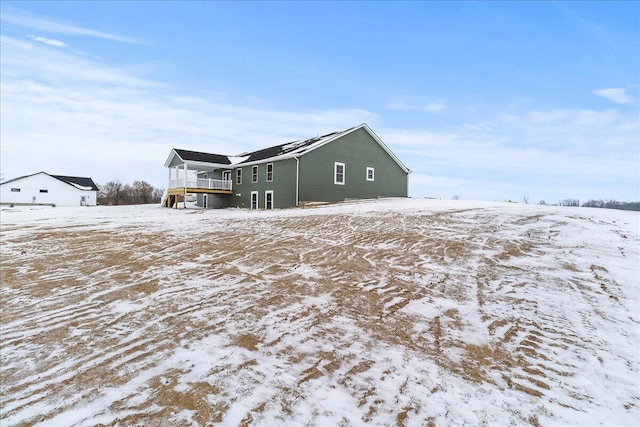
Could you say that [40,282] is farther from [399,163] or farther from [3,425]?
[399,163]

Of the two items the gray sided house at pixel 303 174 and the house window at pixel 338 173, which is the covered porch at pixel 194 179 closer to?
the gray sided house at pixel 303 174

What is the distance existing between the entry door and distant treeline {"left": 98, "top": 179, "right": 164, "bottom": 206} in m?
40.1

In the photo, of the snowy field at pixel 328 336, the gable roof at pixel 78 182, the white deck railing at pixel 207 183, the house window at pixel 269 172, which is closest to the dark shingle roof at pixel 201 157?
the white deck railing at pixel 207 183

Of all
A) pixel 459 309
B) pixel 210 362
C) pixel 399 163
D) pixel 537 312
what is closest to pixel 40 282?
pixel 210 362

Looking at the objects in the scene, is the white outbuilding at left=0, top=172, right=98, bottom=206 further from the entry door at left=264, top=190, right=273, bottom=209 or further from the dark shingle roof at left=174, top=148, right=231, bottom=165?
the entry door at left=264, top=190, right=273, bottom=209

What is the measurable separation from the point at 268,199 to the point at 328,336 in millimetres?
20660

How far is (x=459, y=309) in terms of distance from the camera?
4.84 metres

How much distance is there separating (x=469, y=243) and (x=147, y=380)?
7954 millimetres

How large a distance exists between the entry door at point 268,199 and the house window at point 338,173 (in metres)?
4.83

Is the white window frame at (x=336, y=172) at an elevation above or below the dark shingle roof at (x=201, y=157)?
below

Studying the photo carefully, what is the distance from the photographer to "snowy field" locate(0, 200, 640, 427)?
288 cm

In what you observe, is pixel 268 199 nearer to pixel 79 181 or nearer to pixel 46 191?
pixel 46 191

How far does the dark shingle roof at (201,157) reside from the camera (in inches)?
1068

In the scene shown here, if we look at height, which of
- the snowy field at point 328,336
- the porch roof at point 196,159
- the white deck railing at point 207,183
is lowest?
the snowy field at point 328,336
